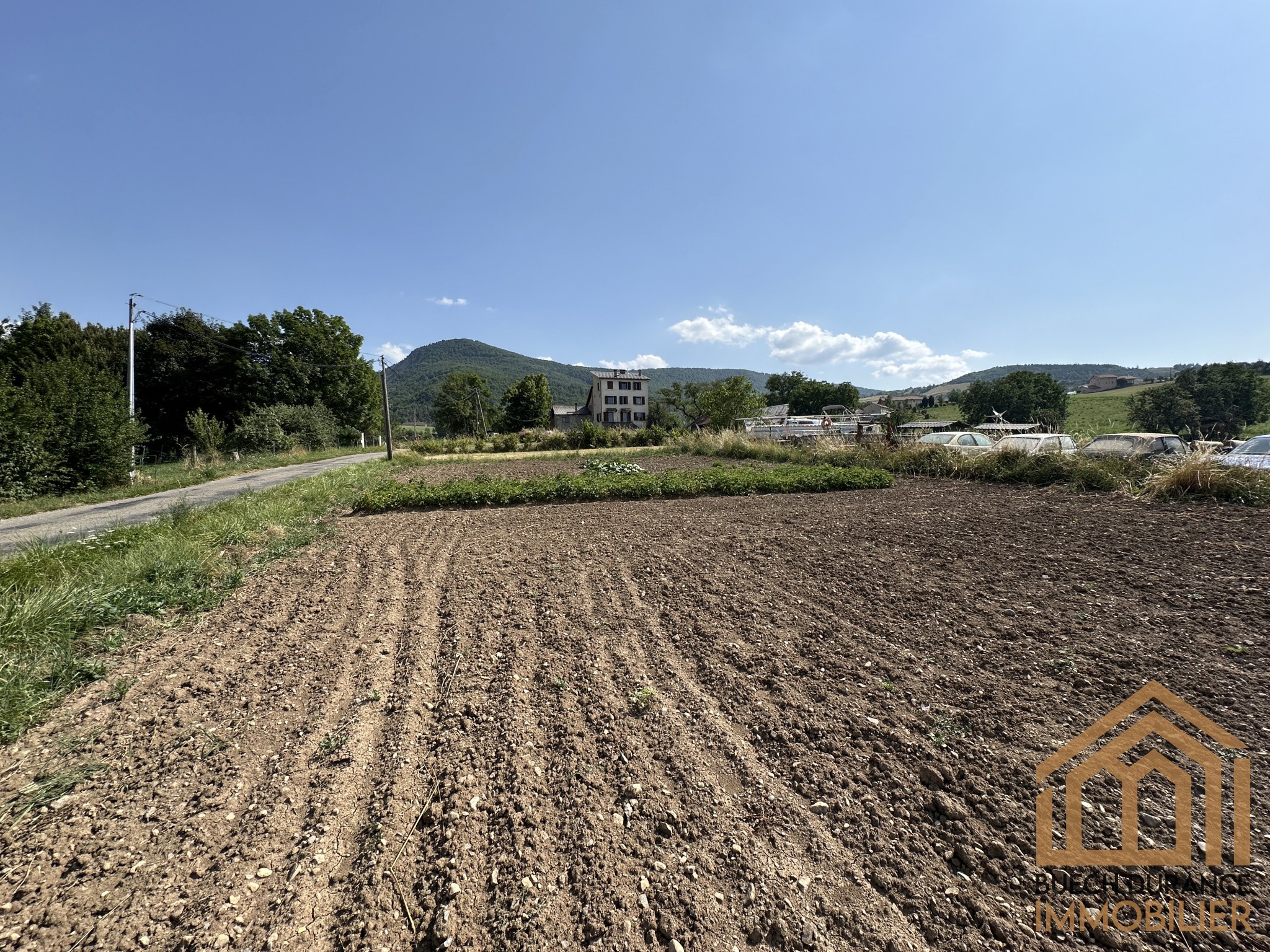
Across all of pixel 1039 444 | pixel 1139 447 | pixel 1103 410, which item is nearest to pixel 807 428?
pixel 1039 444

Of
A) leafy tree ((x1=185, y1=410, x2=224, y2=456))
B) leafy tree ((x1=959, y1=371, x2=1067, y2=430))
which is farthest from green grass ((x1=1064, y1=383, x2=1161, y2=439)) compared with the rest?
leafy tree ((x1=185, y1=410, x2=224, y2=456))

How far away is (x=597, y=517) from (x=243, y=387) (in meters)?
37.3

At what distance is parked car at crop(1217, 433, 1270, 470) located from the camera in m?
8.82

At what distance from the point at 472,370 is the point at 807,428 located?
9733 cm

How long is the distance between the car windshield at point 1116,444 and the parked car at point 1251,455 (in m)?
1.63

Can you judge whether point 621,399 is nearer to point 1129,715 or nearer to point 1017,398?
point 1017,398

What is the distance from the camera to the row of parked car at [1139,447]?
9273mm

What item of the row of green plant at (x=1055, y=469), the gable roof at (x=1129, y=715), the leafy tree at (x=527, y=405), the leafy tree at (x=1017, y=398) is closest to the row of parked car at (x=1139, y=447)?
the row of green plant at (x=1055, y=469)

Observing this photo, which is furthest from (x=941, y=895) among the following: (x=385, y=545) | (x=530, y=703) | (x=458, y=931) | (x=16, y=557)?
(x=16, y=557)

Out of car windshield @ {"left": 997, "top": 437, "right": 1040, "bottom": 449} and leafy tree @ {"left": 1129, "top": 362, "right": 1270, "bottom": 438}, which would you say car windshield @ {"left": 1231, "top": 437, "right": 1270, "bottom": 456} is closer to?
car windshield @ {"left": 997, "top": 437, "right": 1040, "bottom": 449}

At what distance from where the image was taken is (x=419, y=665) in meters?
3.49

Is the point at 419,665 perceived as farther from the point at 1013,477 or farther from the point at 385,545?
the point at 1013,477

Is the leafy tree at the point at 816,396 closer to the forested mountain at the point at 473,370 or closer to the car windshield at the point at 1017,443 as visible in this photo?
the forested mountain at the point at 473,370

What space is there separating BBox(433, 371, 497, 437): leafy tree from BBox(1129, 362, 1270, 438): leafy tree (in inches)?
2425
